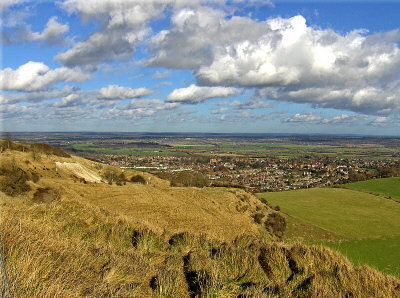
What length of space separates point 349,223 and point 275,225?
605 inches

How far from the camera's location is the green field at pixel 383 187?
226 ft

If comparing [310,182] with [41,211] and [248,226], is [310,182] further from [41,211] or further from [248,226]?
[41,211]

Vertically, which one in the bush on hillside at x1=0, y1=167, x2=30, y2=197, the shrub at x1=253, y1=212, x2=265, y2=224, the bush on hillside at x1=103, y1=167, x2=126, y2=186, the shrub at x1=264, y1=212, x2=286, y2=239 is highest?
the bush on hillside at x1=0, y1=167, x2=30, y2=197

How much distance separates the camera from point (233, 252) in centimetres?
752

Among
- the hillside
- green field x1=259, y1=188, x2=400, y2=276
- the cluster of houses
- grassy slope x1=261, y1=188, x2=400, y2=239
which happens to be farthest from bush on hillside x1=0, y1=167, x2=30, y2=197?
the cluster of houses

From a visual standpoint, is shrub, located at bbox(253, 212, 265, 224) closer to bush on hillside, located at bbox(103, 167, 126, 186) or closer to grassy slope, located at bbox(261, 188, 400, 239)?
grassy slope, located at bbox(261, 188, 400, 239)

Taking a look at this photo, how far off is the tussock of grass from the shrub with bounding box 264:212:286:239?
29288mm

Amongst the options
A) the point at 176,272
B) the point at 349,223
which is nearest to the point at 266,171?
the point at 349,223

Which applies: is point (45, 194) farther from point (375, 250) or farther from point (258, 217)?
point (375, 250)

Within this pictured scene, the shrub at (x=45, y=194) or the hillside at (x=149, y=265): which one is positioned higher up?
the hillside at (x=149, y=265)

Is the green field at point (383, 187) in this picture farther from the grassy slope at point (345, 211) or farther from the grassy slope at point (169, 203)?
the grassy slope at point (169, 203)

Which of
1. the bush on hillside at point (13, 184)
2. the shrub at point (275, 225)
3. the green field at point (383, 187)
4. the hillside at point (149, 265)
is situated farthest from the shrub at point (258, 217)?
the green field at point (383, 187)

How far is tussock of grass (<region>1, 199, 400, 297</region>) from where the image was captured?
4520 millimetres

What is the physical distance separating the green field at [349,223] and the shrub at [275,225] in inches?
48.4
